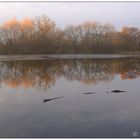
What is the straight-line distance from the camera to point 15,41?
55.9 metres

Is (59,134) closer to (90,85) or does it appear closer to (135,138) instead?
(135,138)

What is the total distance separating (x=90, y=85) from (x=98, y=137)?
24.5 ft

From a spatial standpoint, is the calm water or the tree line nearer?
the calm water

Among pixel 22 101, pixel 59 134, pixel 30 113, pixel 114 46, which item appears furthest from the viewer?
pixel 114 46

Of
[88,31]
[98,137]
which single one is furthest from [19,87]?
[88,31]

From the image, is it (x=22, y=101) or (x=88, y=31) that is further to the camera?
(x=88, y=31)

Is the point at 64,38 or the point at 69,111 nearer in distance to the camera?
the point at 69,111

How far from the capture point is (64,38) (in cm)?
6056

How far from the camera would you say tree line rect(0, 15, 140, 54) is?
2148 inches

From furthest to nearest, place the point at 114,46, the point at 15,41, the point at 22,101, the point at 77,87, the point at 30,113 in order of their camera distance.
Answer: the point at 114,46, the point at 15,41, the point at 77,87, the point at 22,101, the point at 30,113

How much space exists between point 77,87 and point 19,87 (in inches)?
118

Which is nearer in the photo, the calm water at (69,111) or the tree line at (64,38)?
the calm water at (69,111)

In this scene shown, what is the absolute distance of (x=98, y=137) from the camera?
6.45 meters

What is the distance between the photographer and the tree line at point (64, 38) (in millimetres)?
54562
